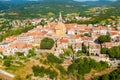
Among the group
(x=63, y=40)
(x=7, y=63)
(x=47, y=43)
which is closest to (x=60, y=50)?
(x=47, y=43)

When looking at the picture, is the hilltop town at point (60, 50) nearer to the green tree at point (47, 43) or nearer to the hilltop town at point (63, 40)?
the hilltop town at point (63, 40)

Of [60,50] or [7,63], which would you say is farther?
[60,50]

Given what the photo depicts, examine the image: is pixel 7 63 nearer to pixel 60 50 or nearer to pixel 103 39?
pixel 60 50

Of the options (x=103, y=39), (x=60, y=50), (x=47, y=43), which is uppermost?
(x=103, y=39)

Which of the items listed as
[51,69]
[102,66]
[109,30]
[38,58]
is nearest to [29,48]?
[38,58]

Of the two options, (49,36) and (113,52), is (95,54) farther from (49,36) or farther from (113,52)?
(49,36)

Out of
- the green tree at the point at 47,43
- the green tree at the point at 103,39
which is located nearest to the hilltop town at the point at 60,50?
the green tree at the point at 103,39

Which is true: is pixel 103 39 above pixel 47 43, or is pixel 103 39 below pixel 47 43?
above

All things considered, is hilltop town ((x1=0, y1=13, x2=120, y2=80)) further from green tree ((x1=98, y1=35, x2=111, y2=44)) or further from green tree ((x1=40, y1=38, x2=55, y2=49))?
green tree ((x1=40, y1=38, x2=55, y2=49))
